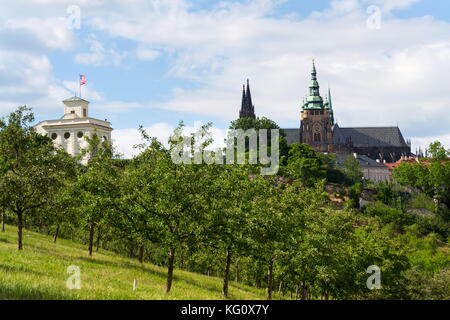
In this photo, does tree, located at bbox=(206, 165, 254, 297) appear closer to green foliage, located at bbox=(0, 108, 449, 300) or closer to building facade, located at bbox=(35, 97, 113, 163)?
green foliage, located at bbox=(0, 108, 449, 300)

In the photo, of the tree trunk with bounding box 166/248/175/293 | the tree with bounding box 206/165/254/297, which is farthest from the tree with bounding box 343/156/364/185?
the tree trunk with bounding box 166/248/175/293

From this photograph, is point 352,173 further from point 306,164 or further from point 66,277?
point 66,277

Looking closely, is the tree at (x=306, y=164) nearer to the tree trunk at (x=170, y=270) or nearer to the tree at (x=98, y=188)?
the tree at (x=98, y=188)

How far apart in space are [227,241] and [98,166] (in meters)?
15.6

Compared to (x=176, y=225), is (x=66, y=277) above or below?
below

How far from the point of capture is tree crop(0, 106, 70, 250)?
1377 inches

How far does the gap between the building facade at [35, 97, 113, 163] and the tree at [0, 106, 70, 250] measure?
4403 cm

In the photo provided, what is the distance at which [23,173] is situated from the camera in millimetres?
35906

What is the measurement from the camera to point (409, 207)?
128250 mm

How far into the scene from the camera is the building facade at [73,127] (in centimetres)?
9481

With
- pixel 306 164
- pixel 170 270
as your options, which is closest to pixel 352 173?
pixel 306 164

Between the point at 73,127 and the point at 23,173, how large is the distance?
61.7m
